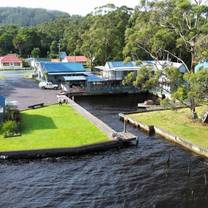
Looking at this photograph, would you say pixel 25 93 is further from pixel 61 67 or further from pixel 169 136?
pixel 169 136

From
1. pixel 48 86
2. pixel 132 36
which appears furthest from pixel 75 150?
pixel 48 86

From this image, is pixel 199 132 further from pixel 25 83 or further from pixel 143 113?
pixel 25 83

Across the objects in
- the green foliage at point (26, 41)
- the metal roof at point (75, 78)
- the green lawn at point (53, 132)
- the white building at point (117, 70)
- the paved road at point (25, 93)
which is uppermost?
the green foliage at point (26, 41)

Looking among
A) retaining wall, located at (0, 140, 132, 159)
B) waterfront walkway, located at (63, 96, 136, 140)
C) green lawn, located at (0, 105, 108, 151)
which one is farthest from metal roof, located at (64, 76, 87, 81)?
retaining wall, located at (0, 140, 132, 159)

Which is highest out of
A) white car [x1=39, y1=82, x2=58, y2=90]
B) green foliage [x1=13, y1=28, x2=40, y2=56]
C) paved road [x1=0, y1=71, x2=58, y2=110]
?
green foliage [x1=13, y1=28, x2=40, y2=56]

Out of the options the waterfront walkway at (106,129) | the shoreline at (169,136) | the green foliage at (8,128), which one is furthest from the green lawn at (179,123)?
the green foliage at (8,128)

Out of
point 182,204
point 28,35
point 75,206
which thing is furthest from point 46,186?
point 28,35

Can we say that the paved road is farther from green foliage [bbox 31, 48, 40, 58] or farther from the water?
green foliage [bbox 31, 48, 40, 58]

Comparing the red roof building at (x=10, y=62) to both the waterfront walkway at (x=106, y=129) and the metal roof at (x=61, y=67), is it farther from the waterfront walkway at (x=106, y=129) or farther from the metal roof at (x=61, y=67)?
the waterfront walkway at (x=106, y=129)
